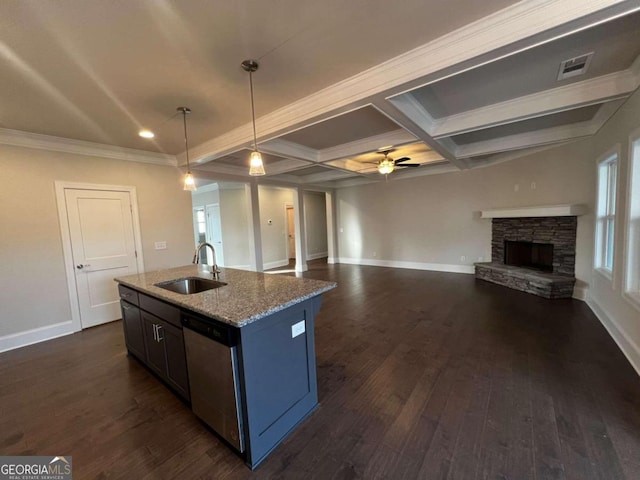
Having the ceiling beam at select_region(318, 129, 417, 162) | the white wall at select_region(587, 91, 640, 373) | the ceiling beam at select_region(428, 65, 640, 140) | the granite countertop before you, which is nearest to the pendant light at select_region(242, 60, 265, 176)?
the granite countertop

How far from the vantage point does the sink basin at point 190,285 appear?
251cm

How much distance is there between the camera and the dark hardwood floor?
156 cm

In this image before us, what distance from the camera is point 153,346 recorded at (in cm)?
238

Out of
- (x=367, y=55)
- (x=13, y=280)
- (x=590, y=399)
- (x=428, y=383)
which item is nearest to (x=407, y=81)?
(x=367, y=55)

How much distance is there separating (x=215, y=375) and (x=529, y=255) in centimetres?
643

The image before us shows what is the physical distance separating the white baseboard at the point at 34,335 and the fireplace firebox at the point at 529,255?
787cm

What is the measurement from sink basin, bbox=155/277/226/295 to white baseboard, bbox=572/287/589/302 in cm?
543

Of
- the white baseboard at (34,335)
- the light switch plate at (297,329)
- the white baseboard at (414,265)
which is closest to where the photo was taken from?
the light switch plate at (297,329)

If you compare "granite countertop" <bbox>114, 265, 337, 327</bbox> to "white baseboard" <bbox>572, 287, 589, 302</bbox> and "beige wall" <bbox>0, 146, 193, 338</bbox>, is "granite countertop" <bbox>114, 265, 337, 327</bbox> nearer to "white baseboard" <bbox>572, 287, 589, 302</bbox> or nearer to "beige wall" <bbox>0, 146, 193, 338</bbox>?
"beige wall" <bbox>0, 146, 193, 338</bbox>

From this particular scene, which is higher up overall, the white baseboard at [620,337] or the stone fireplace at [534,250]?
the stone fireplace at [534,250]

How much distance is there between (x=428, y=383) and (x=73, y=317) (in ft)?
15.3

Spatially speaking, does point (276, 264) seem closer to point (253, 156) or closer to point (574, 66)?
point (253, 156)

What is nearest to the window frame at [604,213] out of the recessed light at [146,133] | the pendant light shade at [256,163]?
the pendant light shade at [256,163]

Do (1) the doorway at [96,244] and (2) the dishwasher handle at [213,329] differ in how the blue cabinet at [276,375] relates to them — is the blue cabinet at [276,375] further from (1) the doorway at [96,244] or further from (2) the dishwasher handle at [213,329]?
(1) the doorway at [96,244]
